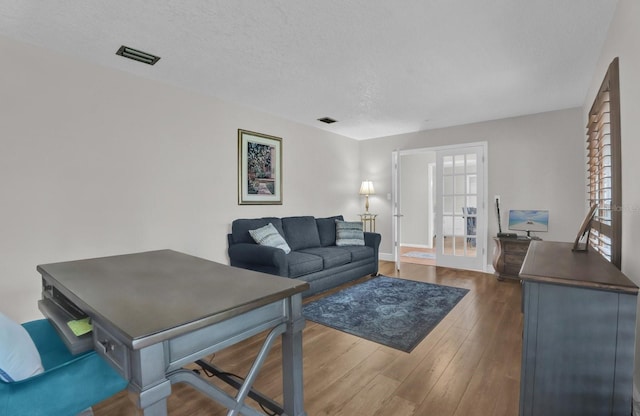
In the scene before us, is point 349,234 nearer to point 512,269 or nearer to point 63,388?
point 512,269

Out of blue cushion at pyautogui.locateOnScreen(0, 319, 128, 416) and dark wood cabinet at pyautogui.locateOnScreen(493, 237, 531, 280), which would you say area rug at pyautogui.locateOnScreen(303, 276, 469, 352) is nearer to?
dark wood cabinet at pyautogui.locateOnScreen(493, 237, 531, 280)

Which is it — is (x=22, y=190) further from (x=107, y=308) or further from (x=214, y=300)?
(x=214, y=300)

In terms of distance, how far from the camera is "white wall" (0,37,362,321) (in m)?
2.40

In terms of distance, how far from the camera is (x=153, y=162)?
10.4 feet

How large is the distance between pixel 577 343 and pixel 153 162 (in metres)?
3.48

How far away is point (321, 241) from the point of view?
4.71 meters

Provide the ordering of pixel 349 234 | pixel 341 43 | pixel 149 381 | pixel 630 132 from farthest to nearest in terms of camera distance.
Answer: pixel 349 234, pixel 341 43, pixel 630 132, pixel 149 381

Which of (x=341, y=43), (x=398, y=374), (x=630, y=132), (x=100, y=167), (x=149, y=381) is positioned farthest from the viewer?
(x=100, y=167)

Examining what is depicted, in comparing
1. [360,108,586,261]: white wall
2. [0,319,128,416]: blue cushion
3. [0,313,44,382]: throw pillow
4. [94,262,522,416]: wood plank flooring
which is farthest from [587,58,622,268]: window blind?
[0,313,44,382]: throw pillow

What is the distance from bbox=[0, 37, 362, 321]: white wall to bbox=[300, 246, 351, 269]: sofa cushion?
3.27 ft

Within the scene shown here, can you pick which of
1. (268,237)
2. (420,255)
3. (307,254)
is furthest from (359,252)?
(420,255)

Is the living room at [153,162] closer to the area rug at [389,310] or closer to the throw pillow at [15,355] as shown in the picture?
Answer: the area rug at [389,310]

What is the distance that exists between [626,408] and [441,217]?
164 inches

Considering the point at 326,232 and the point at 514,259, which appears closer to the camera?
the point at 514,259
